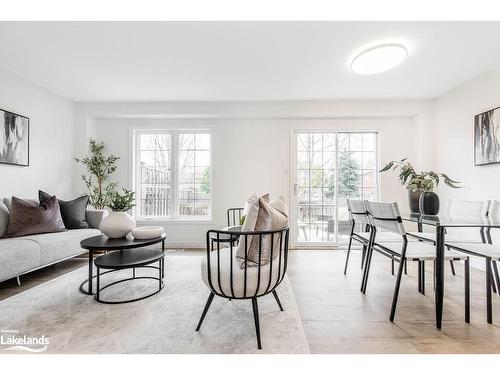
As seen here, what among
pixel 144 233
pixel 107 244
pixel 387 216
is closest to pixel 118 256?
pixel 107 244

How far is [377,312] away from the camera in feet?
6.19

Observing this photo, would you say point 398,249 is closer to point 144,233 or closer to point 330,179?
point 330,179

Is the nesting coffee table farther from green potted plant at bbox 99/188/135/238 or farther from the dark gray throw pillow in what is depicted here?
the dark gray throw pillow

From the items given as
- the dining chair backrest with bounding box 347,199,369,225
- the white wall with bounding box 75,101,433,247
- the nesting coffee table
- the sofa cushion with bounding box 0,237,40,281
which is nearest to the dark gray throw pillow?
the sofa cushion with bounding box 0,237,40,281

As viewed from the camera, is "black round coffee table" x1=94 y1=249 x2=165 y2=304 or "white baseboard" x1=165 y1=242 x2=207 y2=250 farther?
"white baseboard" x1=165 y1=242 x2=207 y2=250

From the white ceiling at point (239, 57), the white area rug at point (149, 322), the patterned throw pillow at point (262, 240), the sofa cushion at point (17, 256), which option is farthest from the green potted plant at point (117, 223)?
the white ceiling at point (239, 57)

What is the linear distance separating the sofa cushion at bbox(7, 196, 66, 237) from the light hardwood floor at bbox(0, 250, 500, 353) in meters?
0.51

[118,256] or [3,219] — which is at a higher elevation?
[3,219]

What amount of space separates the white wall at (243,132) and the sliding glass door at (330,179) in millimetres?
189

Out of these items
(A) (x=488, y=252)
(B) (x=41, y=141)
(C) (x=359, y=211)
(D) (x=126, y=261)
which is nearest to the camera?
(A) (x=488, y=252)

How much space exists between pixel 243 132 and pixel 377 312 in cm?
314

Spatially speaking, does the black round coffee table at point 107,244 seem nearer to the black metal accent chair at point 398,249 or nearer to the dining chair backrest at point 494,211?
the black metal accent chair at point 398,249

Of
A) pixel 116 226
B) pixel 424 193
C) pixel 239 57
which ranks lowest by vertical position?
pixel 116 226

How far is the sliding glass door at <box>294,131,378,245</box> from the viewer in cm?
400
